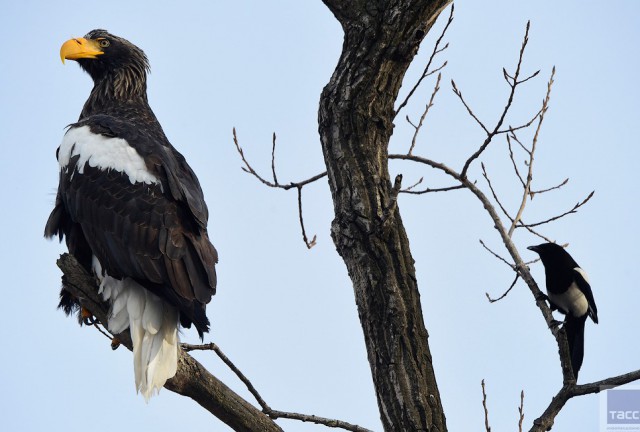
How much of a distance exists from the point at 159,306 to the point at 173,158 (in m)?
0.90

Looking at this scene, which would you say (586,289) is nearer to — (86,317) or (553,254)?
(553,254)

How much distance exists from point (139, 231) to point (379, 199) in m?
1.25

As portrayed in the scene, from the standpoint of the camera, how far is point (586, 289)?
5086 millimetres

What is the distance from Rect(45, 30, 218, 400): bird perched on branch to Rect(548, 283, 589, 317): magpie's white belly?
2.46 m

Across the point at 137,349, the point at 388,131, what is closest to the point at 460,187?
the point at 388,131

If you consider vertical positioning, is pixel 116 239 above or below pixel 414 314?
above

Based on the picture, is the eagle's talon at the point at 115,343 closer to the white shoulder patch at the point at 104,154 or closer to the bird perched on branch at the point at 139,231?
the bird perched on branch at the point at 139,231

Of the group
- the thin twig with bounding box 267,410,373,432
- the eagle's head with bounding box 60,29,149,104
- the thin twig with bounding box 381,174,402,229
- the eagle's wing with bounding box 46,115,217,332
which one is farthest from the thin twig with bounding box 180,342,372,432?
the eagle's head with bounding box 60,29,149,104

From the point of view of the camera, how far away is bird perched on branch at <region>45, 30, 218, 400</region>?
346cm

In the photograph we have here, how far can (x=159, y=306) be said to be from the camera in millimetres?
3580

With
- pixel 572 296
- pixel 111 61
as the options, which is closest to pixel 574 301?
pixel 572 296

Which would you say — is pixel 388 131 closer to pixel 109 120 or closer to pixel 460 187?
pixel 460 187

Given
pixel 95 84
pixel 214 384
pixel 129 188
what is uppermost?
pixel 95 84

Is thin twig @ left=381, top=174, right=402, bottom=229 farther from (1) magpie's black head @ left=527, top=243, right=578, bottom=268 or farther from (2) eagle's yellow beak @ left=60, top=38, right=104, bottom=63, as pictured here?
(2) eagle's yellow beak @ left=60, top=38, right=104, bottom=63
